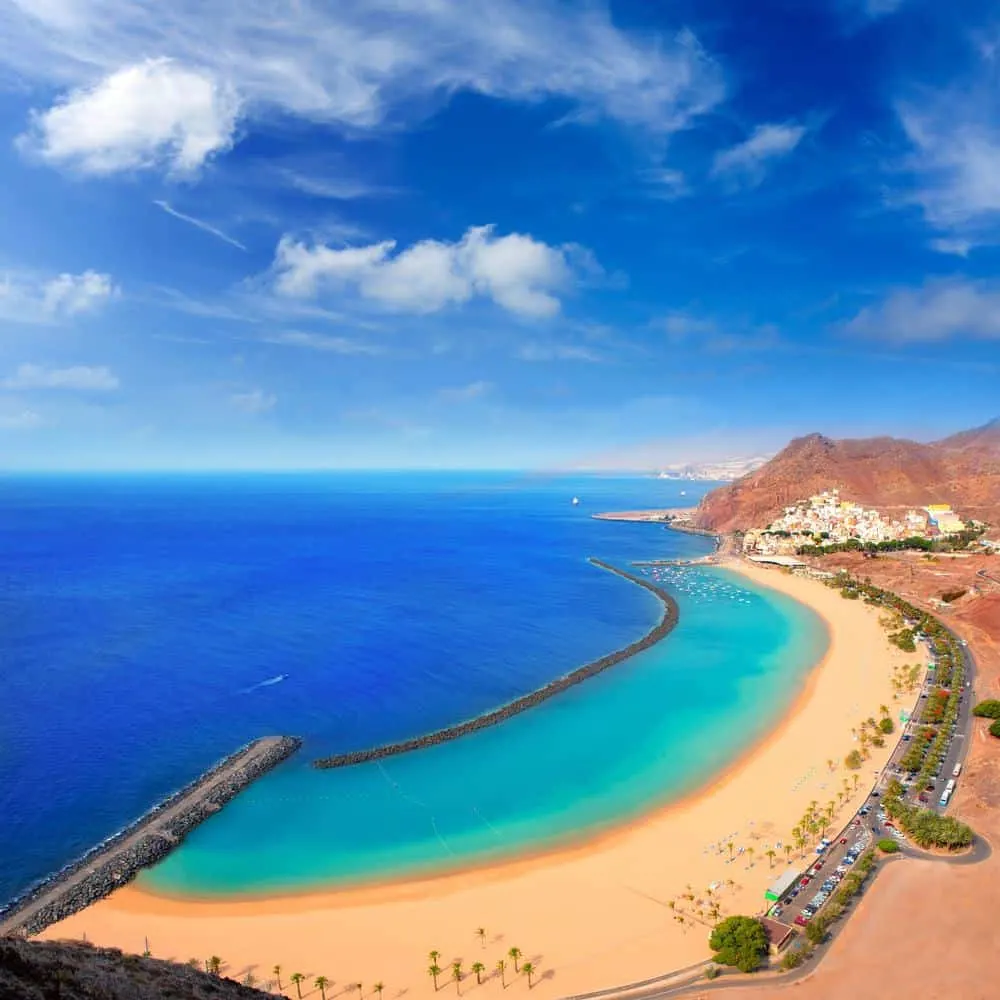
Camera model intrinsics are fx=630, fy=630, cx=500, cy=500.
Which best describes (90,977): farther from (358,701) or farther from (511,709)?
(358,701)

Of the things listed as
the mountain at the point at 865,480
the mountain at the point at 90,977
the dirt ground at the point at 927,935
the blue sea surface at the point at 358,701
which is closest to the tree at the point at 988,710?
the dirt ground at the point at 927,935

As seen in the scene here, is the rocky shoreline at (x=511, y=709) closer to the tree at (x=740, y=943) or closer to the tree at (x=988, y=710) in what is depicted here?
the tree at (x=740, y=943)

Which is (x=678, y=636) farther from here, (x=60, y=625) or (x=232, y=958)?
(x=60, y=625)

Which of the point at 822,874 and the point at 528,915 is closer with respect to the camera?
the point at 528,915

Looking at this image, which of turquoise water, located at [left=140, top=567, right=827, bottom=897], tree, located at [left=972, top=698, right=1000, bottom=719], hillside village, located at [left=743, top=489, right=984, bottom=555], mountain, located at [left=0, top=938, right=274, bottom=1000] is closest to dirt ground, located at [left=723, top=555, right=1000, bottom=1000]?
tree, located at [left=972, top=698, right=1000, bottom=719]

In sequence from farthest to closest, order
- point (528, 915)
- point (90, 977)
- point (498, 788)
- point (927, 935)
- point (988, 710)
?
point (988, 710) < point (498, 788) < point (528, 915) < point (927, 935) < point (90, 977)

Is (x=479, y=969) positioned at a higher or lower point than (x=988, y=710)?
lower

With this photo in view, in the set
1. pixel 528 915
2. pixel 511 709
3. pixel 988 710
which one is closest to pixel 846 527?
pixel 988 710

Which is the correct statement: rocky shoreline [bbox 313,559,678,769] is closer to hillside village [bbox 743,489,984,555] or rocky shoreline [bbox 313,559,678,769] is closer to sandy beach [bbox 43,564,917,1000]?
sandy beach [bbox 43,564,917,1000]
